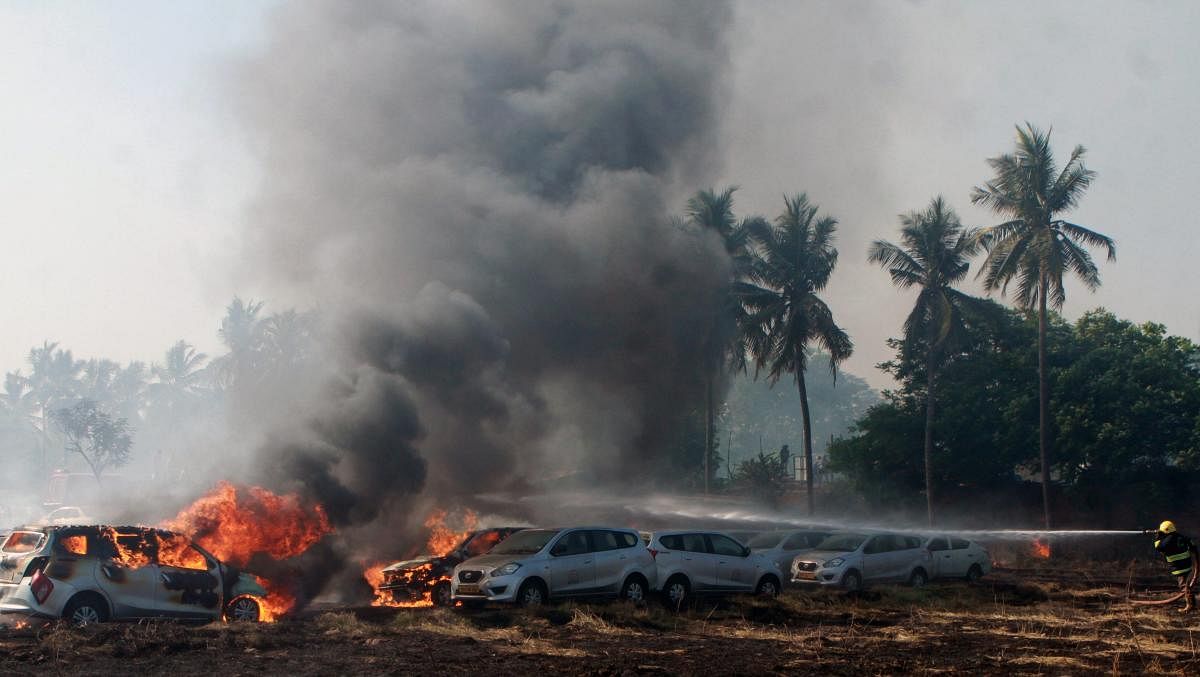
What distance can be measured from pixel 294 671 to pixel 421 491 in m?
12.8

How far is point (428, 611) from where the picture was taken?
1611 centimetres

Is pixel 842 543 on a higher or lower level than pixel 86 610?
higher

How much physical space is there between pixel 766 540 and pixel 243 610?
43.9ft

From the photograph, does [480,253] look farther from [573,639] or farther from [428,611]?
[573,639]

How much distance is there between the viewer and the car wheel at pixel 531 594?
651 inches

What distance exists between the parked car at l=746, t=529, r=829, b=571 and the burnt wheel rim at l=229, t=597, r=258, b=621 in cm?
1212

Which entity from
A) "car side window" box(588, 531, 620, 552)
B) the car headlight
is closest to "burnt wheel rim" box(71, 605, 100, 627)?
the car headlight

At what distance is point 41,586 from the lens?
1375cm

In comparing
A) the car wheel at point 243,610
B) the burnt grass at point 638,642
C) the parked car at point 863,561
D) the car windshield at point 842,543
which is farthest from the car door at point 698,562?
the car wheel at point 243,610

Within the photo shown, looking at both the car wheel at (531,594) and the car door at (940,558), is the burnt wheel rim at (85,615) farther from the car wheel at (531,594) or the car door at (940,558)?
the car door at (940,558)

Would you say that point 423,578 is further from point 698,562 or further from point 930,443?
point 930,443

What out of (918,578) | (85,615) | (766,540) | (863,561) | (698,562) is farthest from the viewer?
(766,540)

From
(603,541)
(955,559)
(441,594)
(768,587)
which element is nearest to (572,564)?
(603,541)

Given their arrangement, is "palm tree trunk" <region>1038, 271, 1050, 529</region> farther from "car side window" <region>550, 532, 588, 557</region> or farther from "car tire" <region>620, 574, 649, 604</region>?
"car side window" <region>550, 532, 588, 557</region>
